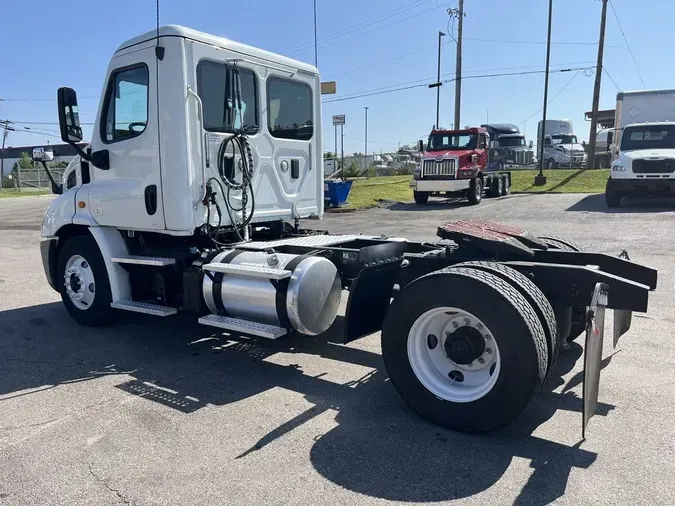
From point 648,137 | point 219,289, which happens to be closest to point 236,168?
point 219,289

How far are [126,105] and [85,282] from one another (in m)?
1.99

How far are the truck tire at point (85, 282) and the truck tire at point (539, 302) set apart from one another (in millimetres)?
4193

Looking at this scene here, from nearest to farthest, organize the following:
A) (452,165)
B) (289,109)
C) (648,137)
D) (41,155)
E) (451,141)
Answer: (41,155), (289,109), (648,137), (452,165), (451,141)

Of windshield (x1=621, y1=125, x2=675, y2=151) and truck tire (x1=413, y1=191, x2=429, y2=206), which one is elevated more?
windshield (x1=621, y1=125, x2=675, y2=151)

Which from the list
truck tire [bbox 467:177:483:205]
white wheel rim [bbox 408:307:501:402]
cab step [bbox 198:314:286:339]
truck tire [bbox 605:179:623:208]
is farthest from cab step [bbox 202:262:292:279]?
truck tire [bbox 467:177:483:205]

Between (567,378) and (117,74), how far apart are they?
511 cm

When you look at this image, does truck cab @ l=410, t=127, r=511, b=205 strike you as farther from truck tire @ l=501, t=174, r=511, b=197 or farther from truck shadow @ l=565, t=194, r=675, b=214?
truck shadow @ l=565, t=194, r=675, b=214

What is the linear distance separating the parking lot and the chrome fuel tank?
0.49 meters

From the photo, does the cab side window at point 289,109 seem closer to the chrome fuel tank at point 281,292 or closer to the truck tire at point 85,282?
the chrome fuel tank at point 281,292

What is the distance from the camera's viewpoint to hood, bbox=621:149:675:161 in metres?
16.8

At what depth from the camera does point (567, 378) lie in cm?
464

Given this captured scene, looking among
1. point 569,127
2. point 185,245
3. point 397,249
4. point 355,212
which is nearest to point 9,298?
point 185,245

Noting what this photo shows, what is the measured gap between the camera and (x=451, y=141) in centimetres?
2297

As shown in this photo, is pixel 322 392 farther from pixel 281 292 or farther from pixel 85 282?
pixel 85 282
